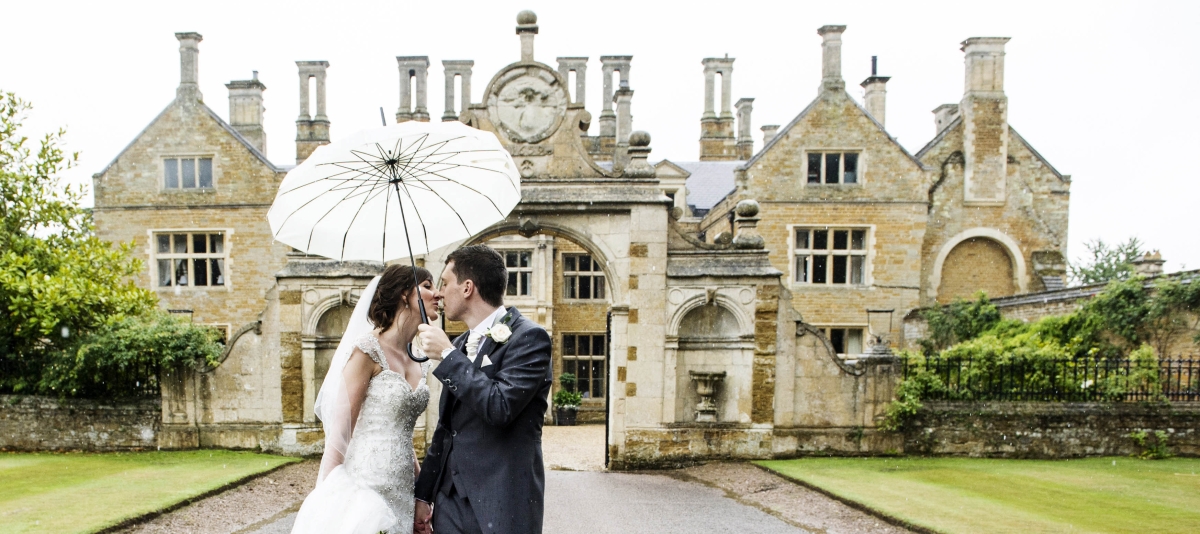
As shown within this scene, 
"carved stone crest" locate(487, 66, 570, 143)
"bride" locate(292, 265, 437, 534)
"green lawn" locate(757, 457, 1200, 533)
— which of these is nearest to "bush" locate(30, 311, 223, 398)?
"carved stone crest" locate(487, 66, 570, 143)

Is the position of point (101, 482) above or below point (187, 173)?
below

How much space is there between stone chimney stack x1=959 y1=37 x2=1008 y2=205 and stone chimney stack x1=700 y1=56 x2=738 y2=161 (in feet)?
27.3

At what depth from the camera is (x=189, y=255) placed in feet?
71.0

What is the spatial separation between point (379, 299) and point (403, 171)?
0.74m

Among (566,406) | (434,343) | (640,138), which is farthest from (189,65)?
(434,343)

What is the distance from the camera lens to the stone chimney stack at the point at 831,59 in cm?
2150

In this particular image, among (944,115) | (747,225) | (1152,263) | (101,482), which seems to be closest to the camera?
(101,482)

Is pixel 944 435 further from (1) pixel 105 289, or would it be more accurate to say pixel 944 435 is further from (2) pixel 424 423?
(1) pixel 105 289

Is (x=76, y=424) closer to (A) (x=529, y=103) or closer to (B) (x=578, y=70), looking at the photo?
(A) (x=529, y=103)

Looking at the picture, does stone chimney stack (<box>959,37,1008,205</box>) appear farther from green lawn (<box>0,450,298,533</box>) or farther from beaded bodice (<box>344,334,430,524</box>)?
beaded bodice (<box>344,334,430,524</box>)

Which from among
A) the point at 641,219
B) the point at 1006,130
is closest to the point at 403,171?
the point at 641,219

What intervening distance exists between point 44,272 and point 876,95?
Answer: 71.7 feet

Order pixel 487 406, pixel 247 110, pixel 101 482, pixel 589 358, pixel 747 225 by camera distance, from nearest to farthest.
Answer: pixel 487 406
pixel 101 482
pixel 747 225
pixel 589 358
pixel 247 110

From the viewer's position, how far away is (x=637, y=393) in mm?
12469
